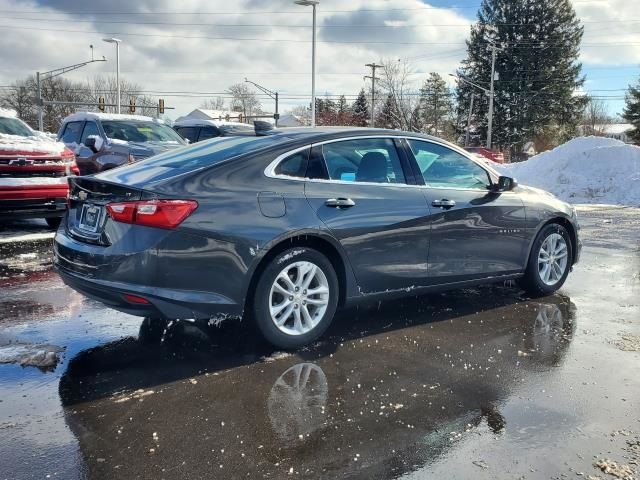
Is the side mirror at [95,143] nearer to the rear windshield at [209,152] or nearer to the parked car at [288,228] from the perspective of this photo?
the rear windshield at [209,152]

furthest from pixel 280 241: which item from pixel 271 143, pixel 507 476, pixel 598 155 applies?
pixel 598 155

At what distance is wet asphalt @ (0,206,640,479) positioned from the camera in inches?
117

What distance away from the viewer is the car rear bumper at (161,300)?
3887mm

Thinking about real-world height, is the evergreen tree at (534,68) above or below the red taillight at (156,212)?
above

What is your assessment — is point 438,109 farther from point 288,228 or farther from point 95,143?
point 288,228

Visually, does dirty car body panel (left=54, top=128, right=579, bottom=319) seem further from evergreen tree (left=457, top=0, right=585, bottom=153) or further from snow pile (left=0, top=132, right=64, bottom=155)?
evergreen tree (left=457, top=0, right=585, bottom=153)

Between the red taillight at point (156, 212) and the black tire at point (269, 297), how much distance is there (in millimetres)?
717

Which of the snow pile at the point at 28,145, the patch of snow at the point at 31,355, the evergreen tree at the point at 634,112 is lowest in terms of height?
the patch of snow at the point at 31,355

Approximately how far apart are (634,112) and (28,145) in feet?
170

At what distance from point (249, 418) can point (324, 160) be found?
210 centimetres

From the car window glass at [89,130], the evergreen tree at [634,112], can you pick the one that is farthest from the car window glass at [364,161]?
the evergreen tree at [634,112]

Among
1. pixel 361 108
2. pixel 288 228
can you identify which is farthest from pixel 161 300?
pixel 361 108

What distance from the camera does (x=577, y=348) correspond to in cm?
470

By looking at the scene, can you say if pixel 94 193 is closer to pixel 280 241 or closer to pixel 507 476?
pixel 280 241
